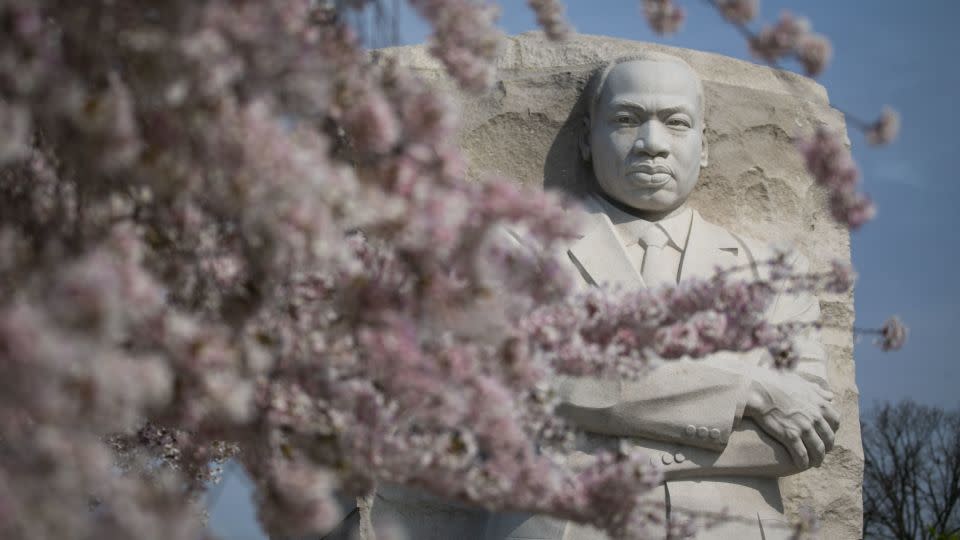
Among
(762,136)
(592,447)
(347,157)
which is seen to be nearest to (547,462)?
(347,157)

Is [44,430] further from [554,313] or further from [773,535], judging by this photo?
[773,535]

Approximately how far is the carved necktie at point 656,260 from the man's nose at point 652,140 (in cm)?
26

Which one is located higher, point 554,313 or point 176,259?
point 554,313

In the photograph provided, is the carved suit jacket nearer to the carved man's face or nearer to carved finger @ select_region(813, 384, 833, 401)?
carved finger @ select_region(813, 384, 833, 401)

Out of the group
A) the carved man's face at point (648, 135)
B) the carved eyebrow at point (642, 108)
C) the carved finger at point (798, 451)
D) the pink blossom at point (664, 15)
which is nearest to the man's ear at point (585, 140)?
the carved man's face at point (648, 135)

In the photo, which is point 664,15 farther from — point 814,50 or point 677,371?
point 677,371

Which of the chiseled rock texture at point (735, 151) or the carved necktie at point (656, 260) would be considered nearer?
the carved necktie at point (656, 260)

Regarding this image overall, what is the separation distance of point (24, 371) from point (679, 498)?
2549 mm

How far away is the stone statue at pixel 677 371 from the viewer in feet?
12.3

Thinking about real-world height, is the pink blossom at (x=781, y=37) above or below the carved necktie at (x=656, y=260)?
below

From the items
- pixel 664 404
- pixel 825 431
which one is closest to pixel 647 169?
pixel 664 404

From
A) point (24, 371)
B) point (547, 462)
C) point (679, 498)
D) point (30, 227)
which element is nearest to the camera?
point (24, 371)

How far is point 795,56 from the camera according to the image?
8.77 feet

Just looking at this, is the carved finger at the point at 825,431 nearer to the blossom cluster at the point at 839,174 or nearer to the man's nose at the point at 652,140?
the man's nose at the point at 652,140
